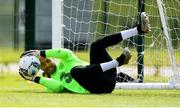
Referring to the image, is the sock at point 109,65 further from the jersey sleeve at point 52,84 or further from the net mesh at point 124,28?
the net mesh at point 124,28

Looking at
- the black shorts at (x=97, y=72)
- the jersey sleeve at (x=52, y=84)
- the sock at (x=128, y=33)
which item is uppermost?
the sock at (x=128, y=33)

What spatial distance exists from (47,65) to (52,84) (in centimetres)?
19

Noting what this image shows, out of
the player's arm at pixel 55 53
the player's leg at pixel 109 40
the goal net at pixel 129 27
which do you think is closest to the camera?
the player's leg at pixel 109 40

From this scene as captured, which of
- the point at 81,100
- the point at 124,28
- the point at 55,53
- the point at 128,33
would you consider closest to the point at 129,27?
the point at 124,28

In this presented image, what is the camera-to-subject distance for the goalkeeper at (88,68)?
6.54 meters

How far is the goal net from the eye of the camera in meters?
8.26

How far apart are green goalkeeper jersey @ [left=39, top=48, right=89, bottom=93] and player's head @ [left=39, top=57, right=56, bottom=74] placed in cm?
6

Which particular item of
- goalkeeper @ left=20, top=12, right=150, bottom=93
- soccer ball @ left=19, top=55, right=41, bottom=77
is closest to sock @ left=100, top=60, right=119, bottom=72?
goalkeeper @ left=20, top=12, right=150, bottom=93

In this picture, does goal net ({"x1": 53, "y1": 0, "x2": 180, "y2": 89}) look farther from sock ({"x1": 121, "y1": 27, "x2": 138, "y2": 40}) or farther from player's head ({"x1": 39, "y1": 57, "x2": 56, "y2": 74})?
sock ({"x1": 121, "y1": 27, "x2": 138, "y2": 40})

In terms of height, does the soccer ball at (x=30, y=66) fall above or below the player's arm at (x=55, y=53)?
below

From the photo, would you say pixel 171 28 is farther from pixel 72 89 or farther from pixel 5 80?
pixel 5 80

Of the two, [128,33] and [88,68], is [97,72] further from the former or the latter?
[128,33]

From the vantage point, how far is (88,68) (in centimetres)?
655

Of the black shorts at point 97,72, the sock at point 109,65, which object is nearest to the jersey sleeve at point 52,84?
the black shorts at point 97,72
